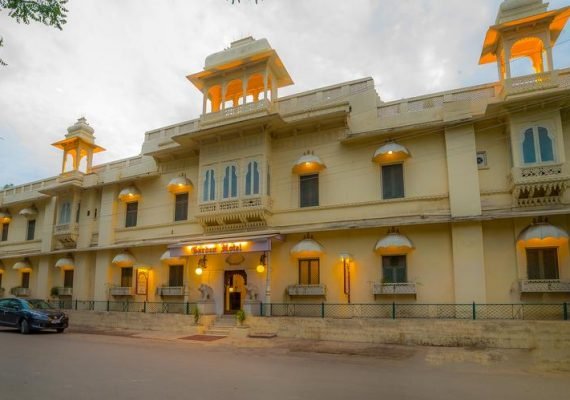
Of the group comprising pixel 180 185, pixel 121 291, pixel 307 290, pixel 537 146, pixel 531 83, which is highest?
pixel 531 83

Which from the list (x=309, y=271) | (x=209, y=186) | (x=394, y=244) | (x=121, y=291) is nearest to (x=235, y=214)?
(x=209, y=186)

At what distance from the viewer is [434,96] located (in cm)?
1781

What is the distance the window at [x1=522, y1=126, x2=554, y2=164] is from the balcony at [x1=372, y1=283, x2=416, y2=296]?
21.0 ft

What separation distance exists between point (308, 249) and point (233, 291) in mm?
5133

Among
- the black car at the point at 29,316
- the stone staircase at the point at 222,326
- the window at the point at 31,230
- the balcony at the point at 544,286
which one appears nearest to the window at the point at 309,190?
the stone staircase at the point at 222,326

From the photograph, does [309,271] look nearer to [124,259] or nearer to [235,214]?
[235,214]

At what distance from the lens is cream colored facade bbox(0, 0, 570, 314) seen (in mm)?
15258

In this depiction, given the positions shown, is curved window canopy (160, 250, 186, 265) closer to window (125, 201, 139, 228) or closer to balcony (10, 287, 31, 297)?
window (125, 201, 139, 228)

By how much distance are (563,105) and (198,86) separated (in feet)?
54.8

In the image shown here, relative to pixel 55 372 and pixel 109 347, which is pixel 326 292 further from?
pixel 55 372

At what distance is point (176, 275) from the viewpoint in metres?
22.4

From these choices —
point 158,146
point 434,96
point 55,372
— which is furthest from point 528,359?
point 158,146

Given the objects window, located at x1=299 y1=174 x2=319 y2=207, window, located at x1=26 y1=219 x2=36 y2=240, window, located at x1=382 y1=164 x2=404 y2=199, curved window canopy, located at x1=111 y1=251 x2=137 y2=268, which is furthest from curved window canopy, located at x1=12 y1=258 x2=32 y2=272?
window, located at x1=382 y1=164 x2=404 y2=199

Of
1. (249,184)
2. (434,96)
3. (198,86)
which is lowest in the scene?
(249,184)
